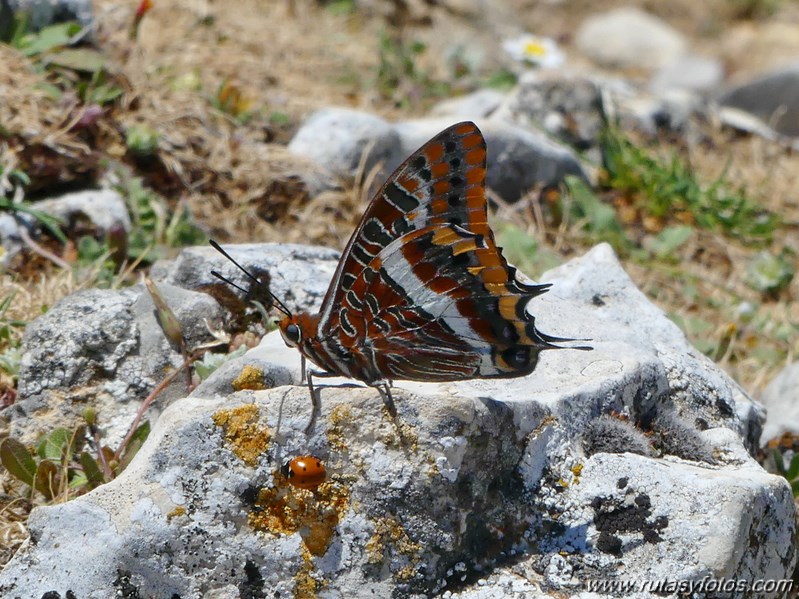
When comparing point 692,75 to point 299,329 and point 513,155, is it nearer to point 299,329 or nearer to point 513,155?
point 513,155

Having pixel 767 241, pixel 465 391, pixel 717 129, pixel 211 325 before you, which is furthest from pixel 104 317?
pixel 717 129

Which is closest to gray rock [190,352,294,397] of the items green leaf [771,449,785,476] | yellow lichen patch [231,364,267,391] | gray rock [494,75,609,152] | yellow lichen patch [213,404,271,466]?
yellow lichen patch [231,364,267,391]

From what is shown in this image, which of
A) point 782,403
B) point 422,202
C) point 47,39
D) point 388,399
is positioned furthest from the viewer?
point 47,39

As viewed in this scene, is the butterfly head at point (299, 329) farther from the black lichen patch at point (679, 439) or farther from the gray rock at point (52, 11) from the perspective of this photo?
the gray rock at point (52, 11)

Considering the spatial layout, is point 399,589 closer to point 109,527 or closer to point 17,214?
point 109,527

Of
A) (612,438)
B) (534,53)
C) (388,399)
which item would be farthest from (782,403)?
(534,53)

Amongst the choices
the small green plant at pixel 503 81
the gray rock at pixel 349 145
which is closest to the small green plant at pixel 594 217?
the gray rock at pixel 349 145
